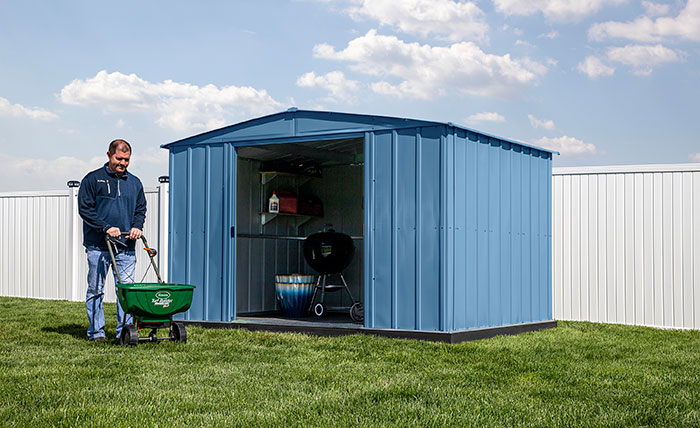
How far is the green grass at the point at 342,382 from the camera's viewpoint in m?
4.17

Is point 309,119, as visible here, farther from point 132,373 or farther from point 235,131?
point 132,373

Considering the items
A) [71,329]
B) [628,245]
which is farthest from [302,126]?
[628,245]

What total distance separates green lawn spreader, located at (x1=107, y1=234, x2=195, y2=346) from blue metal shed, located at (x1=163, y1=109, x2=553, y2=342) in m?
1.69

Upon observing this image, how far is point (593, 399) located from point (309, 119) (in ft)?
14.2

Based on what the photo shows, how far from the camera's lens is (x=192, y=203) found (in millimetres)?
8711

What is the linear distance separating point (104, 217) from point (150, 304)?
105 centimetres

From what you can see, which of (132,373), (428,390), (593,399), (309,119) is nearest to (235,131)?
(309,119)

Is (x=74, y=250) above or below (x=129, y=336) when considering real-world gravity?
above

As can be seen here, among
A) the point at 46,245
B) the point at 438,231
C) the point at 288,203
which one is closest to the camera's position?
the point at 438,231

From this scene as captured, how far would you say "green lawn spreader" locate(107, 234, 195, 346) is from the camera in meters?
6.39

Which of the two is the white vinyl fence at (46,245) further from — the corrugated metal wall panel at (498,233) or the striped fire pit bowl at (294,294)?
the corrugated metal wall panel at (498,233)

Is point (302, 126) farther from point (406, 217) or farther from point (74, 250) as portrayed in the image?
point (74, 250)

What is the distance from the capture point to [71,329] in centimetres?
824

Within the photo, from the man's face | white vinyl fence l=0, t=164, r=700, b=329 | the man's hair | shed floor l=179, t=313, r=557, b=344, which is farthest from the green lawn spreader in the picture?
white vinyl fence l=0, t=164, r=700, b=329
